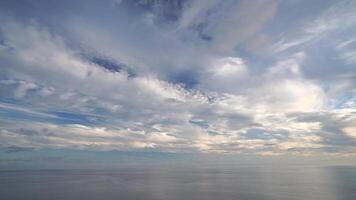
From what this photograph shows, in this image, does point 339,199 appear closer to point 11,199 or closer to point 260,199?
point 260,199

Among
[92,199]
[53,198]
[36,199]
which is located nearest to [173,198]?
[92,199]

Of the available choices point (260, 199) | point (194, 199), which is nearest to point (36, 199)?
point (194, 199)

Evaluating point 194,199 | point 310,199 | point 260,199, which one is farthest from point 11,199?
point 310,199

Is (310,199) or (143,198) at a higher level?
(310,199)

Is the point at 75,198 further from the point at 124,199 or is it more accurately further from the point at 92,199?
the point at 124,199

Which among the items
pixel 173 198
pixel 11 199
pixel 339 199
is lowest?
pixel 11 199

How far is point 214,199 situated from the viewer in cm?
8556

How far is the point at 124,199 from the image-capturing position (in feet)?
272

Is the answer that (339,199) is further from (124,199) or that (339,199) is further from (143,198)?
(124,199)

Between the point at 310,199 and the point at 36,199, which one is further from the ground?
the point at 310,199

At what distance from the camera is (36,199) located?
8506 cm

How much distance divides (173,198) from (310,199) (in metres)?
52.1

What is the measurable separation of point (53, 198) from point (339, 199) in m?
109

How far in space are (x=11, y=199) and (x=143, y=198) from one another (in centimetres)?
4869
